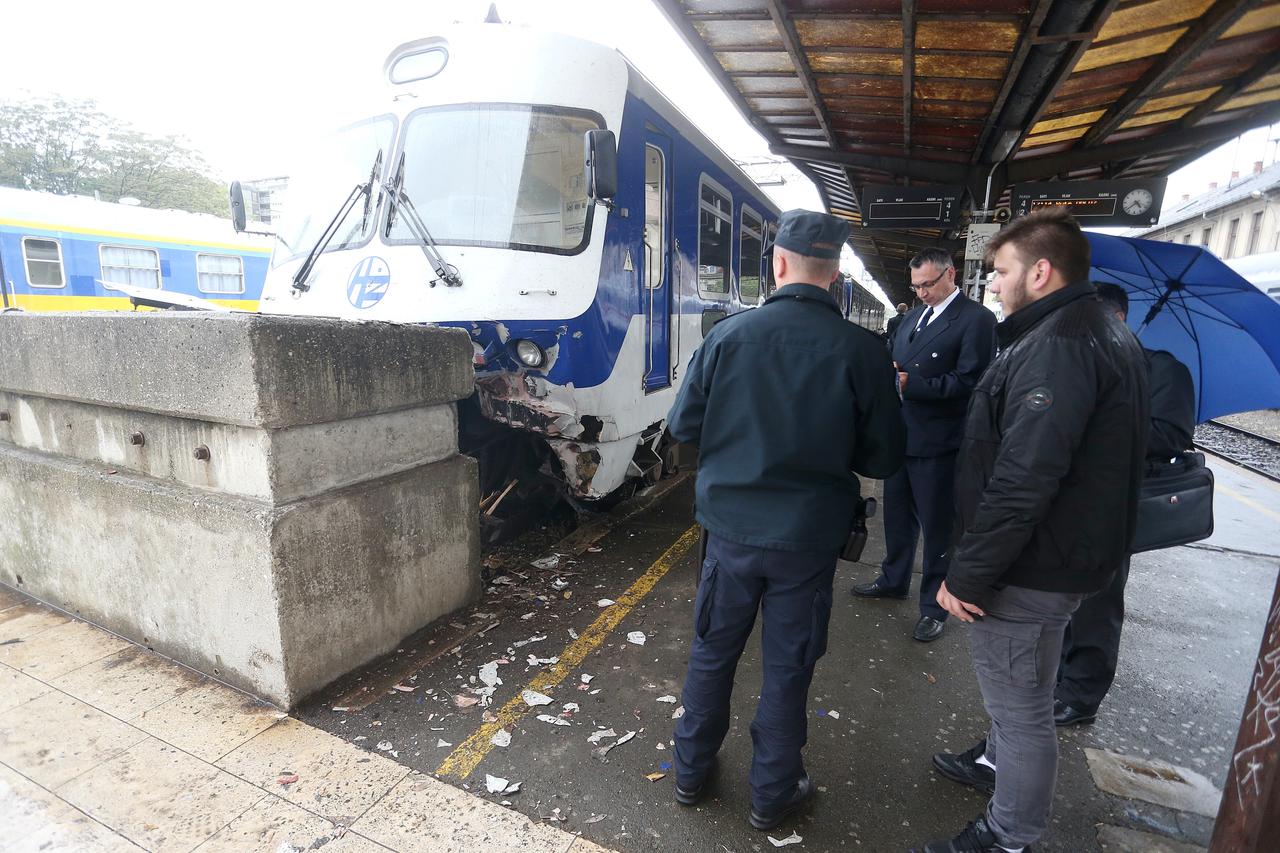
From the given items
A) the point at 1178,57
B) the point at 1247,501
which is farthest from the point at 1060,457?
the point at 1247,501

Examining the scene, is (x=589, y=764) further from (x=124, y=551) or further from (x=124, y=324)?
(x=124, y=324)

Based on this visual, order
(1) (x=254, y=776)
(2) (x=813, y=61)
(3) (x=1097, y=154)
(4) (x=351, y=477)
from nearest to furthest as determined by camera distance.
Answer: (1) (x=254, y=776) → (4) (x=351, y=477) → (2) (x=813, y=61) → (3) (x=1097, y=154)

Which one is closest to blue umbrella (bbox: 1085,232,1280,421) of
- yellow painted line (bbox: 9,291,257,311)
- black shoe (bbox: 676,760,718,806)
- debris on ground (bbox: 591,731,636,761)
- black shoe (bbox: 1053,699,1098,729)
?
black shoe (bbox: 1053,699,1098,729)

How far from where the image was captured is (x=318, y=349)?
2.73 m

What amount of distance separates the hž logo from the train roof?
8.91m

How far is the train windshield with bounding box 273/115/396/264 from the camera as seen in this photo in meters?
4.11

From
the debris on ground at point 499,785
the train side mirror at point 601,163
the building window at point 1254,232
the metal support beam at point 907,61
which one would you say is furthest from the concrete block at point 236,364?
the building window at point 1254,232

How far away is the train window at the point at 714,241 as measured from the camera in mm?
5883

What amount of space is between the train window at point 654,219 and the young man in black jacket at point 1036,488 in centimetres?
291

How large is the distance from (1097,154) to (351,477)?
856cm

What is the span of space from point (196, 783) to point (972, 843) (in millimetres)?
2664

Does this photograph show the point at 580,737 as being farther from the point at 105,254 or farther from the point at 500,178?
the point at 105,254

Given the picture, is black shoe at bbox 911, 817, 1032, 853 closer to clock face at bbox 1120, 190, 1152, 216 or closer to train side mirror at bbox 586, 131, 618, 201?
train side mirror at bbox 586, 131, 618, 201

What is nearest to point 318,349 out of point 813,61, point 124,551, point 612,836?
point 124,551
